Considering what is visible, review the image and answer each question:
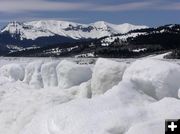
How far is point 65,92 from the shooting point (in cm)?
1631

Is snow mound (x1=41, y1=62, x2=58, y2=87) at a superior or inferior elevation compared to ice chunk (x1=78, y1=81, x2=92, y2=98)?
inferior

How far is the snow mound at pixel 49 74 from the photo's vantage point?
25.0 m

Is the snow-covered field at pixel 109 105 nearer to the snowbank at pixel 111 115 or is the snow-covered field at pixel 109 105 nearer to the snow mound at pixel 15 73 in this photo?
the snowbank at pixel 111 115

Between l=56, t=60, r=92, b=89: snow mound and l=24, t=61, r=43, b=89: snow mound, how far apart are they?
5.20m

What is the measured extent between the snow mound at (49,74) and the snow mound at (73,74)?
379 cm

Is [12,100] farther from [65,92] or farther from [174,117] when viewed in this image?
[174,117]

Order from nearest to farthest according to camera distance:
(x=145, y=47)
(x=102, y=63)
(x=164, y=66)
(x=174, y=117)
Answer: (x=174, y=117), (x=164, y=66), (x=102, y=63), (x=145, y=47)

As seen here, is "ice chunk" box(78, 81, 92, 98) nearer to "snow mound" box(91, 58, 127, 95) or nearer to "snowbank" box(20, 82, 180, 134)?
"snow mound" box(91, 58, 127, 95)

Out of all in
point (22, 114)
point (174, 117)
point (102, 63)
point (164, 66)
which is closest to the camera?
point (174, 117)

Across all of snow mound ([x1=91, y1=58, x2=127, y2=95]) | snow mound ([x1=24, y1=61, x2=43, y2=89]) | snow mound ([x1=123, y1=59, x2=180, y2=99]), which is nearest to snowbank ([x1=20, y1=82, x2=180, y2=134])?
snow mound ([x1=123, y1=59, x2=180, y2=99])

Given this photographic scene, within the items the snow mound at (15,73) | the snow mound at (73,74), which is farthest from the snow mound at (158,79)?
the snow mound at (15,73)

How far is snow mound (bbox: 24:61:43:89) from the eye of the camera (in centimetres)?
2701

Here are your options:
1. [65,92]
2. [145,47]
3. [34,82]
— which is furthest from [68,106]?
[145,47]

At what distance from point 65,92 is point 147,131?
27.7 ft
